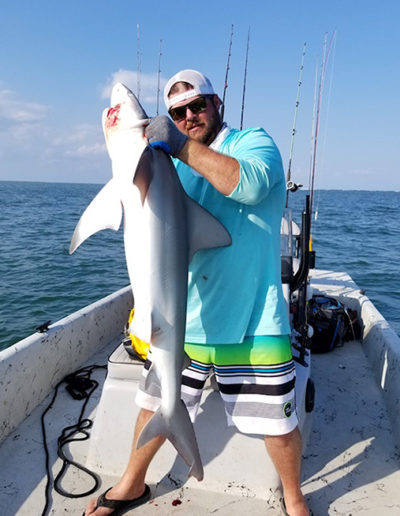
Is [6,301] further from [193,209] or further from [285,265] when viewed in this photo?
[193,209]

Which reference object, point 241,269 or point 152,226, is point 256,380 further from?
point 152,226

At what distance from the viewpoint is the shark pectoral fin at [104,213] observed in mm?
2055

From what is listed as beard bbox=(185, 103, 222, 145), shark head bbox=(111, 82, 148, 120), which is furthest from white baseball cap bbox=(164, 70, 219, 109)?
shark head bbox=(111, 82, 148, 120)

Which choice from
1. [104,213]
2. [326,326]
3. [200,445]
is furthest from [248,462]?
[326,326]

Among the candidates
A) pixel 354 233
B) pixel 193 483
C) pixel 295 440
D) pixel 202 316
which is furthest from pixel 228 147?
pixel 354 233

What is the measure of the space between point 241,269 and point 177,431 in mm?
971

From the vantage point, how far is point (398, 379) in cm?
393

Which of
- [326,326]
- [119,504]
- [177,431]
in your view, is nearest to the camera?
[177,431]

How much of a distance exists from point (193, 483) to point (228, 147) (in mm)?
2265

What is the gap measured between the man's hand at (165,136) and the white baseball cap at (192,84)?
0.54m

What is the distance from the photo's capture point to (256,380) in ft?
7.84

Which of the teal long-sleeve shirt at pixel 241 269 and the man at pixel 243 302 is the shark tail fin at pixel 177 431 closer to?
the man at pixel 243 302

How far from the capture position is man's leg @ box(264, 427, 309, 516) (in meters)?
2.42

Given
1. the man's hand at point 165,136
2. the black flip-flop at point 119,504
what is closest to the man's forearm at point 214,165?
the man's hand at point 165,136
